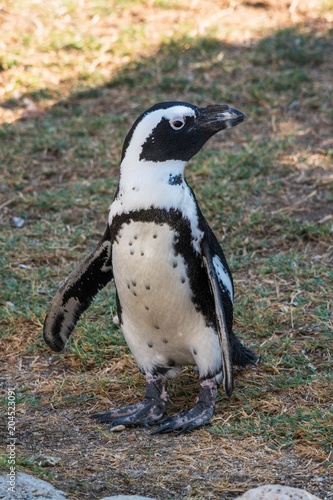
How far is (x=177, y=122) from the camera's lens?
340 cm

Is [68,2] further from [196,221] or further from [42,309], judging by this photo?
[196,221]

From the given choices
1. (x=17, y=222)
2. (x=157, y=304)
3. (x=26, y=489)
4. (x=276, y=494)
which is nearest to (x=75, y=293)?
(x=157, y=304)

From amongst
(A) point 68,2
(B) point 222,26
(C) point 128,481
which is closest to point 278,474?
(C) point 128,481

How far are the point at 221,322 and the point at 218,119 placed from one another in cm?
77

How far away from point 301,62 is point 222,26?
96 cm

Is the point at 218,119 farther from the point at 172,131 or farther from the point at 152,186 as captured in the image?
the point at 152,186

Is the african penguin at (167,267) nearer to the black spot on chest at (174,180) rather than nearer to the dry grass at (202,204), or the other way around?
the black spot on chest at (174,180)

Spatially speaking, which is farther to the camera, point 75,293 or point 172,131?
point 75,293

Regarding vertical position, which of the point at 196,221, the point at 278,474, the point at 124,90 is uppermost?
the point at 196,221

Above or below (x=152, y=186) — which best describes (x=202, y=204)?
below

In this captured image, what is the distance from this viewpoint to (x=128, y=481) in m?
3.01

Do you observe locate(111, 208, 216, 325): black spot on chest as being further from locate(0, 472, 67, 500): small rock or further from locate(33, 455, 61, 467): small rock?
locate(0, 472, 67, 500): small rock

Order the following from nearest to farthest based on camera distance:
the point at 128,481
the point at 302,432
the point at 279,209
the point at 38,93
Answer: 1. the point at 128,481
2. the point at 302,432
3. the point at 279,209
4. the point at 38,93

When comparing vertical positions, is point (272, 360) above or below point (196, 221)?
below
